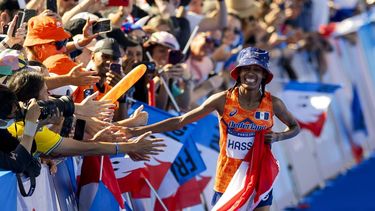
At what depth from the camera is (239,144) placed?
1041 centimetres

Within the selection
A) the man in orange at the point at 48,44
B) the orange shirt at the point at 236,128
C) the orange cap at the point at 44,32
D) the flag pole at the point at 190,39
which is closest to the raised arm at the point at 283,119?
the orange shirt at the point at 236,128

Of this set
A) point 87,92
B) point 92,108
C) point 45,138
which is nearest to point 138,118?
point 87,92

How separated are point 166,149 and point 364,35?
38.0 ft

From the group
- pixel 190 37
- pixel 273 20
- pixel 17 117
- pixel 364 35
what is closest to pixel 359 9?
pixel 364 35

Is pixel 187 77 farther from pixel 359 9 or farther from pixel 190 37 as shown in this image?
pixel 359 9

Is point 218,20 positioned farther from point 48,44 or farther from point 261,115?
point 48,44

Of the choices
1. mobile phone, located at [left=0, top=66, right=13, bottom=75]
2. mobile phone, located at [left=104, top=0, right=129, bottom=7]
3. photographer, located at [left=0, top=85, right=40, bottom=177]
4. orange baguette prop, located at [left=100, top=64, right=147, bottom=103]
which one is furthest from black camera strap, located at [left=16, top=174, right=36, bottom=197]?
mobile phone, located at [left=104, top=0, right=129, bottom=7]

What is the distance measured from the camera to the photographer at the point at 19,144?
7.94 m

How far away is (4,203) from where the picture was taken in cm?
768

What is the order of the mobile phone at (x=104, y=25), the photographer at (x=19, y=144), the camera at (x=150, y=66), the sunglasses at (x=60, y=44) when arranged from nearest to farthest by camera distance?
1. the photographer at (x=19, y=144)
2. the sunglasses at (x=60, y=44)
3. the mobile phone at (x=104, y=25)
4. the camera at (x=150, y=66)

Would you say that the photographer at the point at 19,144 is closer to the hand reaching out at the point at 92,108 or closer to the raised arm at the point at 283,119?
the hand reaching out at the point at 92,108

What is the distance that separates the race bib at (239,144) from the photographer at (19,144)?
2527 millimetres

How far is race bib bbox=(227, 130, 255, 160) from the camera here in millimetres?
10375

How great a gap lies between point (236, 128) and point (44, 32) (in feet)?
5.60
